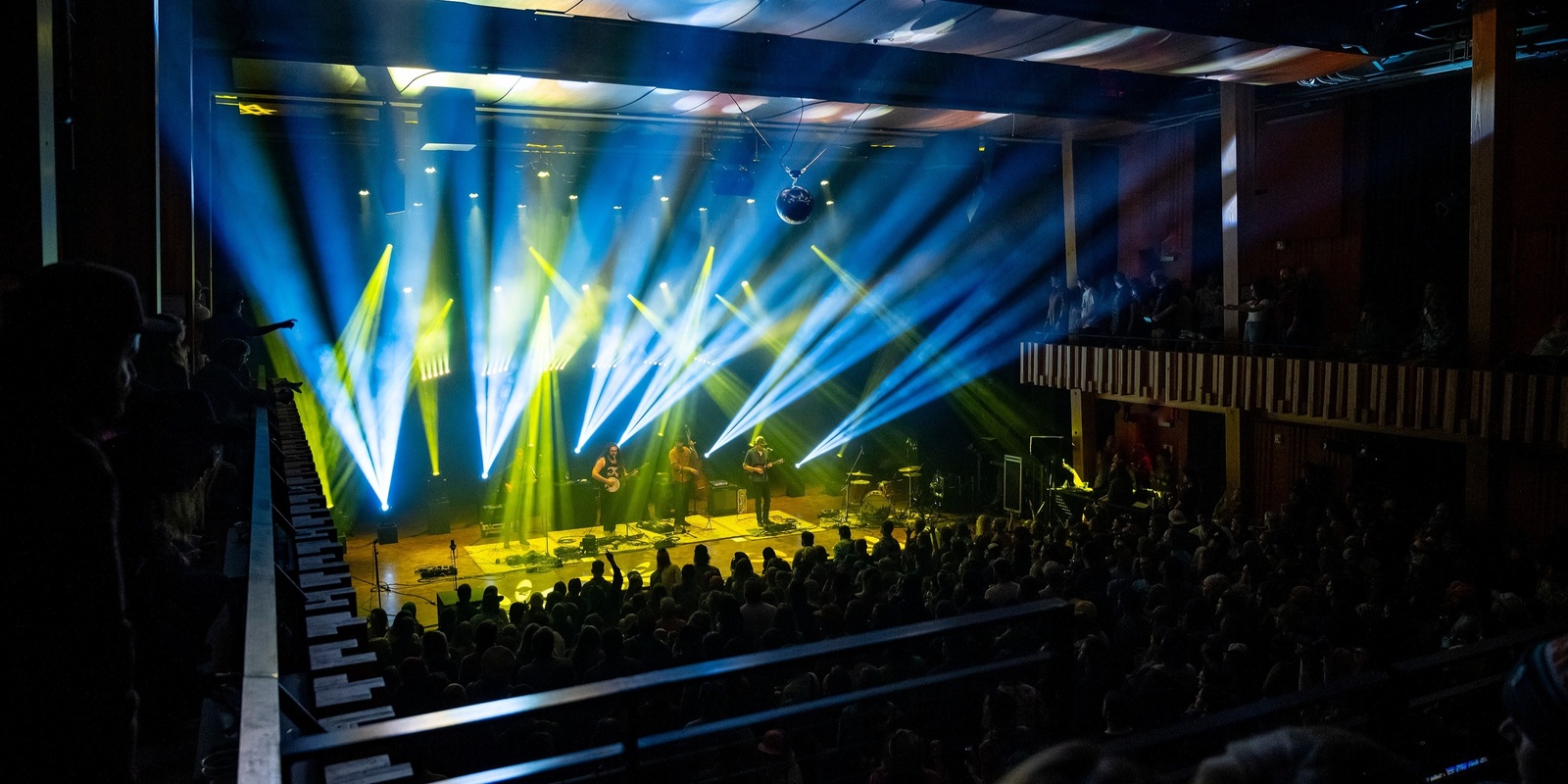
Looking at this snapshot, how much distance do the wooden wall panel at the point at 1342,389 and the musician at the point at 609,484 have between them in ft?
22.0

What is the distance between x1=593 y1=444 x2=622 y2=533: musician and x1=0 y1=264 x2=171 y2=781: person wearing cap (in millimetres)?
13119

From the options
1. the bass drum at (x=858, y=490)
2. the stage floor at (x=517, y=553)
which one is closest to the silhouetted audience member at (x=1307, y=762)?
the stage floor at (x=517, y=553)

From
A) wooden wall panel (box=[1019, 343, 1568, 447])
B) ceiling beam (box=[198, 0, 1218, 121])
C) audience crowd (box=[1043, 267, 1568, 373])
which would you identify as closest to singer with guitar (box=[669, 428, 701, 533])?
wooden wall panel (box=[1019, 343, 1568, 447])

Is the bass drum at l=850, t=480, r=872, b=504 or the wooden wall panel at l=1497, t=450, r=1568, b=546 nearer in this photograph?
the wooden wall panel at l=1497, t=450, r=1568, b=546

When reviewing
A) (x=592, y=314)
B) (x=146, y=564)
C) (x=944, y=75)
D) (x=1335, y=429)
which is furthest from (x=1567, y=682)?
(x=592, y=314)

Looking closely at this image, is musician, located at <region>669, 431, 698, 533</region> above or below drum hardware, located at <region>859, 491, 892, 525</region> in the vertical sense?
above

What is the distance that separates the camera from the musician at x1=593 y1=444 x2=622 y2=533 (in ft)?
47.9

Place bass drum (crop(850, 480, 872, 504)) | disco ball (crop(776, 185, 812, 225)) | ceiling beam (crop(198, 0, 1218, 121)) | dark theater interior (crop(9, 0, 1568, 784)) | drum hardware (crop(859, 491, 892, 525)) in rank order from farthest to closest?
bass drum (crop(850, 480, 872, 504)) < drum hardware (crop(859, 491, 892, 525)) < disco ball (crop(776, 185, 812, 225)) < ceiling beam (crop(198, 0, 1218, 121)) < dark theater interior (crop(9, 0, 1568, 784))

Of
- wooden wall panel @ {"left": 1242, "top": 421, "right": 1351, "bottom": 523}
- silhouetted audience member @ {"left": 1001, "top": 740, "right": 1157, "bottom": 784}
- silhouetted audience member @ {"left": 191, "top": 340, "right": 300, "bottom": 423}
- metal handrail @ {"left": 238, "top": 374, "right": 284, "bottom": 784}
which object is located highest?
silhouetted audience member @ {"left": 191, "top": 340, "right": 300, "bottom": 423}

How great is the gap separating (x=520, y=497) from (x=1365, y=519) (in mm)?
10926

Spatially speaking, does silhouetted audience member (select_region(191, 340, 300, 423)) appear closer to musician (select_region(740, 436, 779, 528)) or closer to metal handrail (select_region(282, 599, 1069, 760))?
metal handrail (select_region(282, 599, 1069, 760))

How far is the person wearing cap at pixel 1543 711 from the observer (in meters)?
1.44

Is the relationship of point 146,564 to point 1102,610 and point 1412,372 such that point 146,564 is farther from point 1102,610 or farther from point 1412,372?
point 1412,372

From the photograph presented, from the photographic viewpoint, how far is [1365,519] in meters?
8.88
